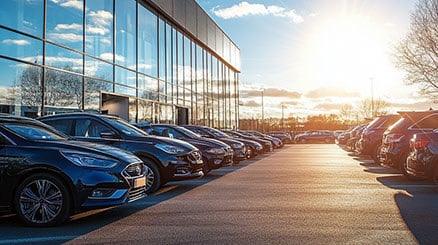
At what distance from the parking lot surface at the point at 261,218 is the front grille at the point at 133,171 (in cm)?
61

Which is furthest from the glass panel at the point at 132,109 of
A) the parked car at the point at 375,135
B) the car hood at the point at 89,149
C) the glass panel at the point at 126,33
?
the car hood at the point at 89,149

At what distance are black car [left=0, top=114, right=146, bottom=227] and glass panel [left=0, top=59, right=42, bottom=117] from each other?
28.1 feet

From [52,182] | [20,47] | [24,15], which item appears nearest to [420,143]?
[52,182]

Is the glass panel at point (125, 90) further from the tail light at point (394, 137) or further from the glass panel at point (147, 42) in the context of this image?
the tail light at point (394, 137)

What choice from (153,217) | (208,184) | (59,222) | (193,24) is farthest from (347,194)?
(193,24)

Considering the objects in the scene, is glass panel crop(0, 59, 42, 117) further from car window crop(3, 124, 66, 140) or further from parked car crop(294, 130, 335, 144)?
parked car crop(294, 130, 335, 144)

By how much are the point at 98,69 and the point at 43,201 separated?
1411 centimetres

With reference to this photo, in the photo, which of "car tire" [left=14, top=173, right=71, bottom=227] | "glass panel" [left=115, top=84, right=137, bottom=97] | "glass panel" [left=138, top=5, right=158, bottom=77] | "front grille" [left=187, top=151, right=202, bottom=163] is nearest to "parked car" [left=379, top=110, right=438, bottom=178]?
"front grille" [left=187, top=151, right=202, bottom=163]

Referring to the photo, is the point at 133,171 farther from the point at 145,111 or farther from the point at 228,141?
the point at 145,111

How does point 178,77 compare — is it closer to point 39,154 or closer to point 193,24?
point 193,24

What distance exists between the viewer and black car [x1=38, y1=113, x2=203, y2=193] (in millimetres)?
9555

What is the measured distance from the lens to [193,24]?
108 ft

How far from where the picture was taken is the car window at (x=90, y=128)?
9520 millimetres

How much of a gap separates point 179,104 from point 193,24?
6.13m
